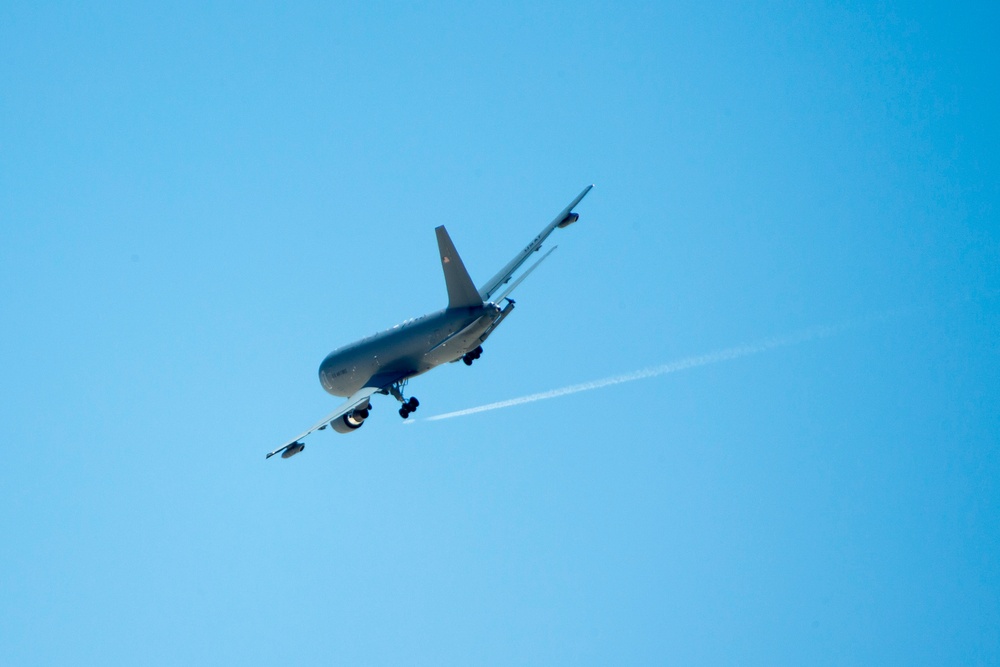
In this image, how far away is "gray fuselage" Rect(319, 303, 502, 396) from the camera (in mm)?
69312

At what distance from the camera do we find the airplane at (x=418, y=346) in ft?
226

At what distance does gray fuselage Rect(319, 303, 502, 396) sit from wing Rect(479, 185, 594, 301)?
226cm

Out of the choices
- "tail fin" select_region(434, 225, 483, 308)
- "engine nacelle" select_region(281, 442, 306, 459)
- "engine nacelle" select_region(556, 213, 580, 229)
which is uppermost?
"engine nacelle" select_region(556, 213, 580, 229)

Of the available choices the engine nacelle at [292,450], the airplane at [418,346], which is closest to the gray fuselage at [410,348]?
the airplane at [418,346]

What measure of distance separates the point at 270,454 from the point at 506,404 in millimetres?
12244

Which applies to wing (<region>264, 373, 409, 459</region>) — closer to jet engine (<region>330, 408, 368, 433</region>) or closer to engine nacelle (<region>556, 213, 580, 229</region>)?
jet engine (<region>330, 408, 368, 433</region>)

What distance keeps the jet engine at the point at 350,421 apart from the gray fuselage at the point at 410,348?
280 cm

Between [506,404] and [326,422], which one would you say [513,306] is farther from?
[326,422]

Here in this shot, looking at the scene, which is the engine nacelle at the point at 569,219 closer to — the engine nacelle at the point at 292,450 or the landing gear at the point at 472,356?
the landing gear at the point at 472,356

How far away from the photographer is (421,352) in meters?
71.6

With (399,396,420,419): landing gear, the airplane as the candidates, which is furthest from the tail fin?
(399,396,420,419): landing gear

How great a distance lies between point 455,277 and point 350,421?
10036 millimetres

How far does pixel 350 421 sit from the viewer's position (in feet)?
238

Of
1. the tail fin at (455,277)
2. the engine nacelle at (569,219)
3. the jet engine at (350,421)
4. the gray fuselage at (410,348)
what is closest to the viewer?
the tail fin at (455,277)
